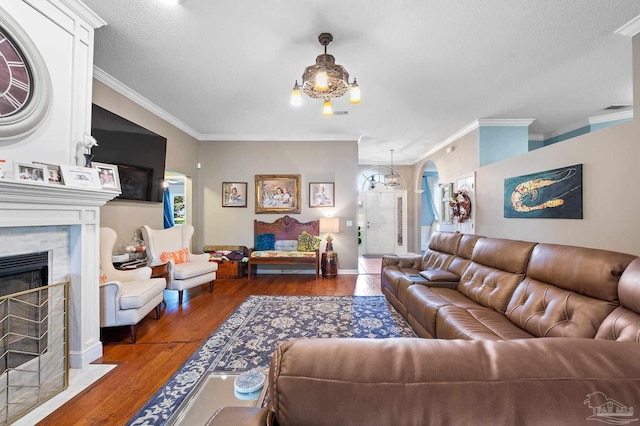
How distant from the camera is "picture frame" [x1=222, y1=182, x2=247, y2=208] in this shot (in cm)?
571

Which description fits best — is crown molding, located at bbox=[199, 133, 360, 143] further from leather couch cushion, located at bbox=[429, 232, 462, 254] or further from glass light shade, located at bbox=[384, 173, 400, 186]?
glass light shade, located at bbox=[384, 173, 400, 186]

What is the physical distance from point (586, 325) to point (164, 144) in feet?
17.1

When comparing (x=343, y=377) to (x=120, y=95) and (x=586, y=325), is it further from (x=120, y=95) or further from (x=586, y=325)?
(x=120, y=95)

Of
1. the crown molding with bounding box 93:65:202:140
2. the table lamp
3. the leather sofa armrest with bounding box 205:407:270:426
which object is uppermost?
the crown molding with bounding box 93:65:202:140

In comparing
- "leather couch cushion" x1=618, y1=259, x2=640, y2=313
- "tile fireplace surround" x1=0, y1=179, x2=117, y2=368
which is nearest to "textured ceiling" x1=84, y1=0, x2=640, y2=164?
"tile fireplace surround" x1=0, y1=179, x2=117, y2=368

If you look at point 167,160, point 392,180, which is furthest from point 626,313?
point 392,180

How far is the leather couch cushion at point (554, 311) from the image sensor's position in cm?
160

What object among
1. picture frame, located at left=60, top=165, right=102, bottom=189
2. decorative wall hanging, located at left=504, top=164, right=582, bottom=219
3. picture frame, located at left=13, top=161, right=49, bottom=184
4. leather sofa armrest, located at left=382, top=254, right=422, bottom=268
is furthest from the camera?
leather sofa armrest, located at left=382, top=254, right=422, bottom=268

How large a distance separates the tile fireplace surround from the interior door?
7.49 metres

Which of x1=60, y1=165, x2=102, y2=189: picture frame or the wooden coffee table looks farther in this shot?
x1=60, y1=165, x2=102, y2=189: picture frame

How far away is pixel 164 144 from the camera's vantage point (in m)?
4.27

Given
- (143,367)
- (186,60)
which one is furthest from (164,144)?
(143,367)

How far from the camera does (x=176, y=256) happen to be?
13.5ft

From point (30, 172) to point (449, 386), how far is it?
263cm
